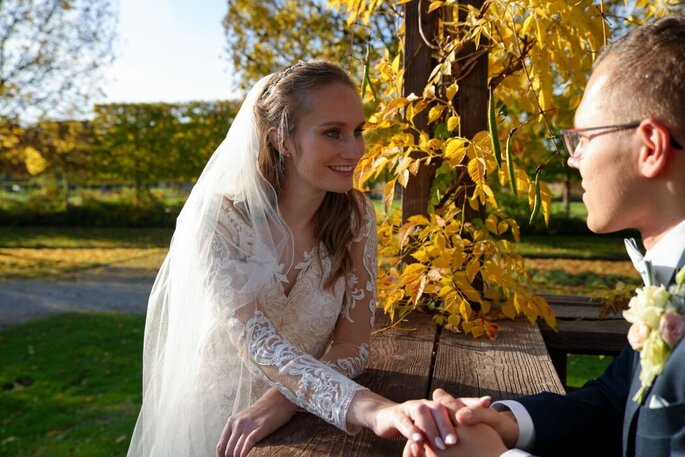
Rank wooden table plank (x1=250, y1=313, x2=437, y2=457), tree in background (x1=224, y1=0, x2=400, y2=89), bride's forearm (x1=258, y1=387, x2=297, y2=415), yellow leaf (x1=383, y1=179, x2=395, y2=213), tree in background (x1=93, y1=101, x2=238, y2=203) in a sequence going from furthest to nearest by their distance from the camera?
tree in background (x1=93, y1=101, x2=238, y2=203)
tree in background (x1=224, y1=0, x2=400, y2=89)
yellow leaf (x1=383, y1=179, x2=395, y2=213)
bride's forearm (x1=258, y1=387, x2=297, y2=415)
wooden table plank (x1=250, y1=313, x2=437, y2=457)

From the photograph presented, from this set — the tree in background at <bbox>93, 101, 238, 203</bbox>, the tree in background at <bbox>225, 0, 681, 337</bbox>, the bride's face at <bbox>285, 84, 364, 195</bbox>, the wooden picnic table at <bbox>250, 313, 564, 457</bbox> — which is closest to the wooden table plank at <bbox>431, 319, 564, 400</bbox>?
the wooden picnic table at <bbox>250, 313, 564, 457</bbox>

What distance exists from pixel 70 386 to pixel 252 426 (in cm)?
480

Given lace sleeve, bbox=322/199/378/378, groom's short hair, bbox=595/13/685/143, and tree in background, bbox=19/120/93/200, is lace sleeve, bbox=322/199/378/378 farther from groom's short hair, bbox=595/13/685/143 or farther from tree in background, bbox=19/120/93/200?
tree in background, bbox=19/120/93/200

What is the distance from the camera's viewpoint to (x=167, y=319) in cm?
272

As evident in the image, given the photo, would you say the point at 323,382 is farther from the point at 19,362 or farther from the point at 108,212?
the point at 108,212

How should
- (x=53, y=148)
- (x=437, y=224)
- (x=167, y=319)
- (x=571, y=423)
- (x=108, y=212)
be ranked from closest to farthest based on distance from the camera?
(x=571, y=423) → (x=167, y=319) → (x=437, y=224) → (x=53, y=148) → (x=108, y=212)

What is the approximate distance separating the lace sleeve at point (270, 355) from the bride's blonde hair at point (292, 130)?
0.99 ft

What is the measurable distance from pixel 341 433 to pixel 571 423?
0.64 meters

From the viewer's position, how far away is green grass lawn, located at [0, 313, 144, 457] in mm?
5023

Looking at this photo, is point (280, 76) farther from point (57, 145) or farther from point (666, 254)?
point (57, 145)

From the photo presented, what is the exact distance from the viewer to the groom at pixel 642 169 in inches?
51.8

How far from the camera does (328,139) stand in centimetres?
252

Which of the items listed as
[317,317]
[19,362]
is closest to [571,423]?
[317,317]

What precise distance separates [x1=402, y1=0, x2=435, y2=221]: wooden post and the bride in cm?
66
